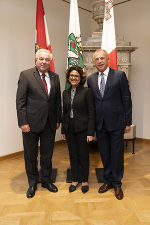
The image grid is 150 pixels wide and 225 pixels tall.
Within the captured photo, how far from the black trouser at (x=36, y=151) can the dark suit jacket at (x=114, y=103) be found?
23.6 inches

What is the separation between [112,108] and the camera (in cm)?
220

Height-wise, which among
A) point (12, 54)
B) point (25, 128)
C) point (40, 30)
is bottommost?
point (25, 128)

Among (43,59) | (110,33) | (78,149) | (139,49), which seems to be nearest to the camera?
(43,59)

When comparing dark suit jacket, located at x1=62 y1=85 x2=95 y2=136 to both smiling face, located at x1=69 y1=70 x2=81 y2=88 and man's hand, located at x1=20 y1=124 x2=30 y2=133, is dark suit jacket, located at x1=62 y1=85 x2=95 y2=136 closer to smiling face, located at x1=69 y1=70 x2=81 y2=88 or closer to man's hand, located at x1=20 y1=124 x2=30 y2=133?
smiling face, located at x1=69 y1=70 x2=81 y2=88

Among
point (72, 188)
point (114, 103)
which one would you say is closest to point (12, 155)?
point (72, 188)

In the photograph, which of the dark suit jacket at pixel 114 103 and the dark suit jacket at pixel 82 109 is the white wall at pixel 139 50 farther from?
the dark suit jacket at pixel 82 109

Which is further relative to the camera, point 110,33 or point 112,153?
point 110,33

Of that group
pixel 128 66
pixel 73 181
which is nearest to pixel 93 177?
pixel 73 181

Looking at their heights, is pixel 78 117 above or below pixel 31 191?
above

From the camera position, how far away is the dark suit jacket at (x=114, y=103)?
2.19 m

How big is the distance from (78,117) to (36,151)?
2.09 feet

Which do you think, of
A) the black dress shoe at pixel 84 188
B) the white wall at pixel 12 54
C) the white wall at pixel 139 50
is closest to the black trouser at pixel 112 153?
the black dress shoe at pixel 84 188

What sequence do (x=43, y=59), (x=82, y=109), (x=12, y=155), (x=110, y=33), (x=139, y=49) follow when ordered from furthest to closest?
1. (x=139, y=49)
2. (x=12, y=155)
3. (x=110, y=33)
4. (x=82, y=109)
5. (x=43, y=59)

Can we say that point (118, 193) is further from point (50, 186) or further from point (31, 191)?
point (31, 191)
